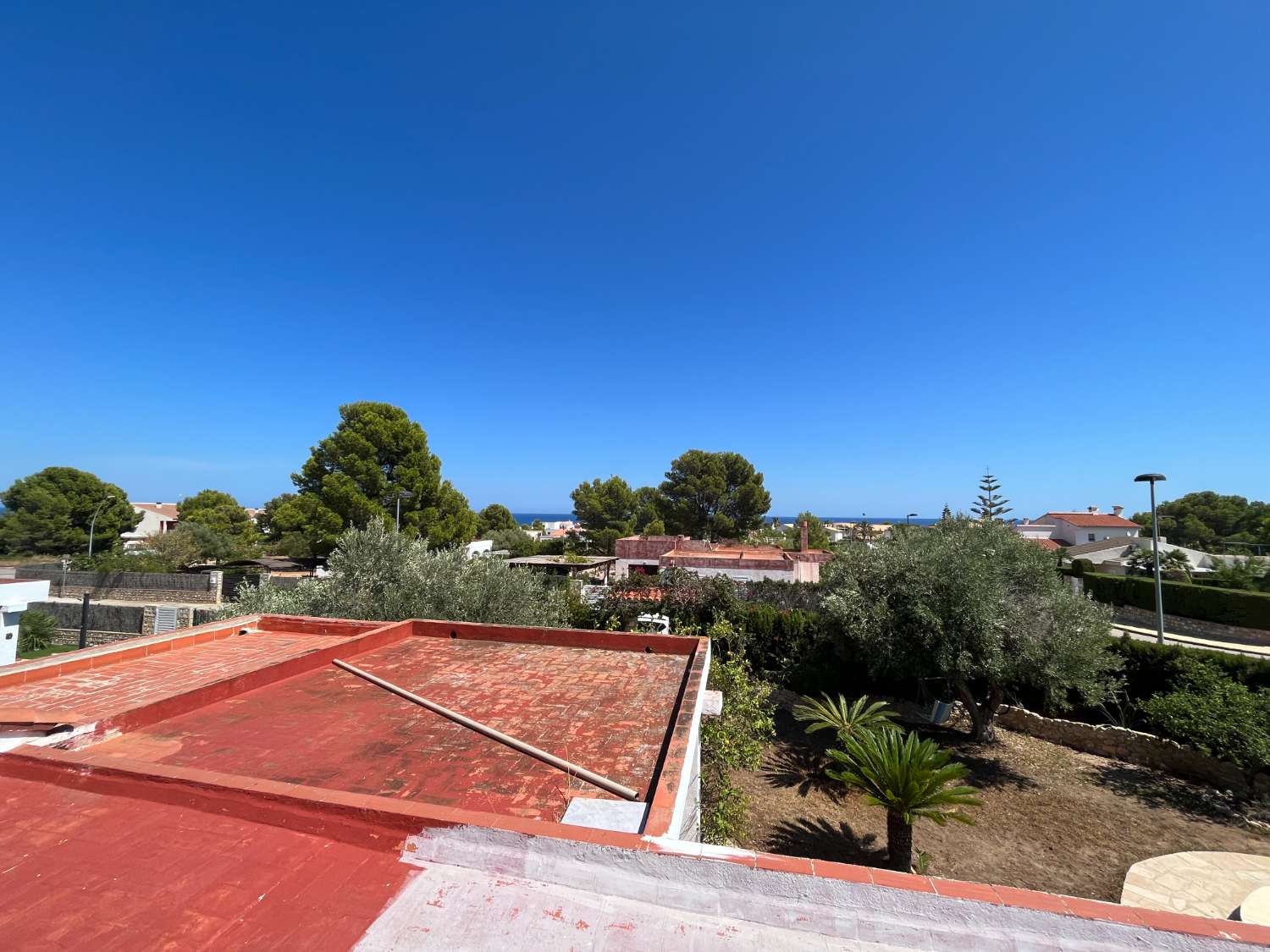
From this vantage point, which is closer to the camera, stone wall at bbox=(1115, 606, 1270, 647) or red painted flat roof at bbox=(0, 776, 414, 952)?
red painted flat roof at bbox=(0, 776, 414, 952)

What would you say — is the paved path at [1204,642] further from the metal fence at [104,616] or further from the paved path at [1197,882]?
the metal fence at [104,616]

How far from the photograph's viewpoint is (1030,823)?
8617mm

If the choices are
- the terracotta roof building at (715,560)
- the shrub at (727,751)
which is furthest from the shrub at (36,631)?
the shrub at (727,751)

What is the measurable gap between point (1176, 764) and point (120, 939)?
603 inches

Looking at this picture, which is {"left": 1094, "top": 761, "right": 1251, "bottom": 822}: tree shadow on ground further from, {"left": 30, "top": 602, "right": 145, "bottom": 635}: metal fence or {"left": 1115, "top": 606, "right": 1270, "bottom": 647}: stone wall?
{"left": 30, "top": 602, "right": 145, "bottom": 635}: metal fence

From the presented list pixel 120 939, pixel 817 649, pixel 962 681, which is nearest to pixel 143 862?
pixel 120 939

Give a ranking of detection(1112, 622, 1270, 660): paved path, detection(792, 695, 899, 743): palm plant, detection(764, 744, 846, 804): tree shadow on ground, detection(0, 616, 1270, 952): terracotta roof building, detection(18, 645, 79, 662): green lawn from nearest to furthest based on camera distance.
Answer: detection(0, 616, 1270, 952): terracotta roof building
detection(764, 744, 846, 804): tree shadow on ground
detection(792, 695, 899, 743): palm plant
detection(1112, 622, 1270, 660): paved path
detection(18, 645, 79, 662): green lawn

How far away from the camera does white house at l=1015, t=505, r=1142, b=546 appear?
45.8 meters

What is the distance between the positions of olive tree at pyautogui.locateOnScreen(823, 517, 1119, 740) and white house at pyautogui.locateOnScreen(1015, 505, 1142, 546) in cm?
4052

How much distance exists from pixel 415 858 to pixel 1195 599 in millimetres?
31553

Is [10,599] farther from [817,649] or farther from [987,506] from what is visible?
[987,506]

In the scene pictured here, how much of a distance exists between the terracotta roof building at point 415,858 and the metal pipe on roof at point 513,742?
0.06 meters

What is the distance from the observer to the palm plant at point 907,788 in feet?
23.4

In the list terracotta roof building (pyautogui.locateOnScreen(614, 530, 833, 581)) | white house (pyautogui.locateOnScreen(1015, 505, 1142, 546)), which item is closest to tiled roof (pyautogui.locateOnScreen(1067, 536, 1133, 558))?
white house (pyautogui.locateOnScreen(1015, 505, 1142, 546))
